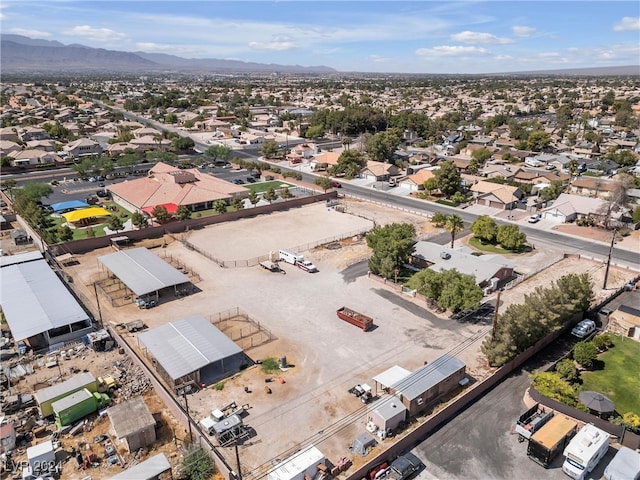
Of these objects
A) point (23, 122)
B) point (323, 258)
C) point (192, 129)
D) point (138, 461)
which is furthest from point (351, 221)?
point (23, 122)

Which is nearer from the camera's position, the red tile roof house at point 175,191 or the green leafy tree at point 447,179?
the red tile roof house at point 175,191

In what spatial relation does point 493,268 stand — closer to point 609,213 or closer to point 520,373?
point 520,373

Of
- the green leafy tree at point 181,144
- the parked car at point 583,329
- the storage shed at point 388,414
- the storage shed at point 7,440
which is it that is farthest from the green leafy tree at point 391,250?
the green leafy tree at point 181,144

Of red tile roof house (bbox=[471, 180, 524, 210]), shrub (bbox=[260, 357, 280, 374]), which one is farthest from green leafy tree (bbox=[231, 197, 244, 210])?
shrub (bbox=[260, 357, 280, 374])

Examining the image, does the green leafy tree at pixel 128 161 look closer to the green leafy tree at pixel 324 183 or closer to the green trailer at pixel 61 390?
the green leafy tree at pixel 324 183

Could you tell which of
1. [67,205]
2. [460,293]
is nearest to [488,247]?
[460,293]
